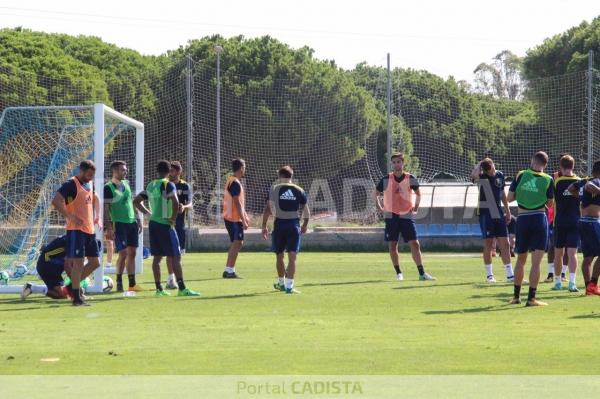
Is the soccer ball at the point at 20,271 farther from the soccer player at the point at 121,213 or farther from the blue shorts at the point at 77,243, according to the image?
the blue shorts at the point at 77,243

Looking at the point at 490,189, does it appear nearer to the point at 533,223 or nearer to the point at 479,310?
the point at 533,223

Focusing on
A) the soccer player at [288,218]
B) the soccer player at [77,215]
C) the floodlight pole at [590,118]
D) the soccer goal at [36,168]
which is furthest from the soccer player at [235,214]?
the floodlight pole at [590,118]

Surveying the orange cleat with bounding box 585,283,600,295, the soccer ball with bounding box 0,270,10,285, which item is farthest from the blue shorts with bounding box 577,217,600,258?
the soccer ball with bounding box 0,270,10,285

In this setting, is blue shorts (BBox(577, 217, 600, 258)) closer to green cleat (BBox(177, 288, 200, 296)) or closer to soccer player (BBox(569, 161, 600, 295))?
soccer player (BBox(569, 161, 600, 295))

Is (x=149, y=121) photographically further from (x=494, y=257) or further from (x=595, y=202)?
(x=595, y=202)

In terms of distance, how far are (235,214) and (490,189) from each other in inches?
181

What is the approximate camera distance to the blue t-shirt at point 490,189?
712 inches

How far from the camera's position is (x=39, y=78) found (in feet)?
149

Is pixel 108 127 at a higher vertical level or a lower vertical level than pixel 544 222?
higher

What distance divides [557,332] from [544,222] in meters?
3.03

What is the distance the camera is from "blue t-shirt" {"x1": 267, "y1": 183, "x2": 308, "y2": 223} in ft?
54.3

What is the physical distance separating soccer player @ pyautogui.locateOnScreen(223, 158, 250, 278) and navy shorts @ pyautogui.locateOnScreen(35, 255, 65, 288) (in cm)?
393

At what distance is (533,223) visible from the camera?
14531 mm
